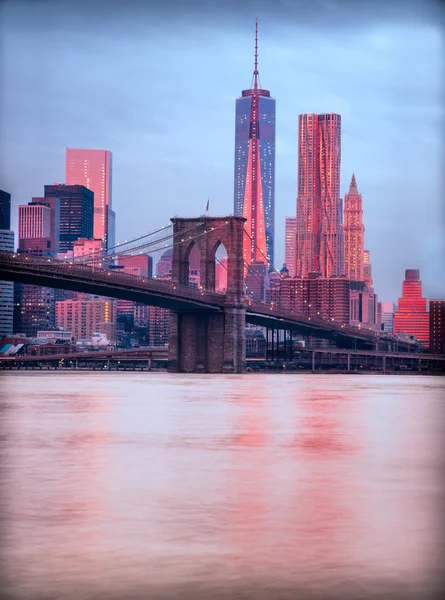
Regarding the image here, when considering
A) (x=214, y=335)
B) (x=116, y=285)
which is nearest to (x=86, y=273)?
(x=116, y=285)

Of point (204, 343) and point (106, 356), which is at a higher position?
point (204, 343)

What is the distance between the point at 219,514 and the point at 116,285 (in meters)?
87.0

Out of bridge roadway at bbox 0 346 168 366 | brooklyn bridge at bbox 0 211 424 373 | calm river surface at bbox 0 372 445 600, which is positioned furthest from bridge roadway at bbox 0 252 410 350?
calm river surface at bbox 0 372 445 600

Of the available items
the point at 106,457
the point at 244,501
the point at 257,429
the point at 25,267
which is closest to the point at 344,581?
the point at 244,501

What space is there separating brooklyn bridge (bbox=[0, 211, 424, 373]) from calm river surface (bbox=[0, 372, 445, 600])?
68245 mm

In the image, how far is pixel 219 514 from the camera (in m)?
14.1

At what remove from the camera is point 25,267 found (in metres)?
91.3

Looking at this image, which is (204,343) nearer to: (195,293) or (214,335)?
(214,335)

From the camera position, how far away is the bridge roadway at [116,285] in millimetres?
92750

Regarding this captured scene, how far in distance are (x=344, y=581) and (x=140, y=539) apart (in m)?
2.84

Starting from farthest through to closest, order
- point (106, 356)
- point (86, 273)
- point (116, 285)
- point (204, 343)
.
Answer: point (106, 356) → point (204, 343) → point (116, 285) → point (86, 273)

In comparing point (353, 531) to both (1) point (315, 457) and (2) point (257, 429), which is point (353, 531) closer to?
(1) point (315, 457)

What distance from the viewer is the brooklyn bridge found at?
315ft

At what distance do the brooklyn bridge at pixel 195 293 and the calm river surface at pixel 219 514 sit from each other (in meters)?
68.2
